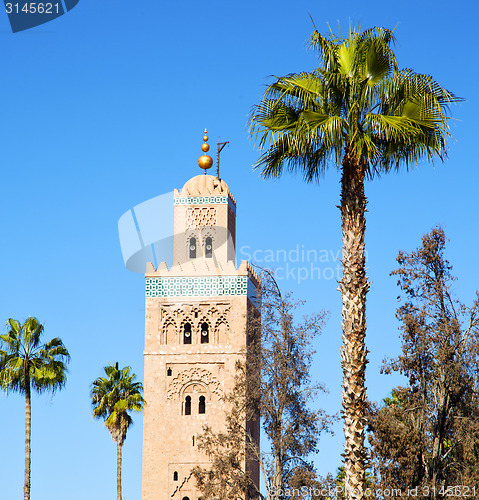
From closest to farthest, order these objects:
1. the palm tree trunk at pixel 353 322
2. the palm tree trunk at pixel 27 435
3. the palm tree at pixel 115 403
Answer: the palm tree trunk at pixel 353 322, the palm tree trunk at pixel 27 435, the palm tree at pixel 115 403

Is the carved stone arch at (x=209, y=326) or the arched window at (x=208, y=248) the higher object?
the arched window at (x=208, y=248)

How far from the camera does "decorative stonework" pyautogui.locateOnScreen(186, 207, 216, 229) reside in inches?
1756

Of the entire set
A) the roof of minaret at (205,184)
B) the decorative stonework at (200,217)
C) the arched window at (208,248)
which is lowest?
the arched window at (208,248)

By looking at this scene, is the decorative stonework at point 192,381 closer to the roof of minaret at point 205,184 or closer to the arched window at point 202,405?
the arched window at point 202,405

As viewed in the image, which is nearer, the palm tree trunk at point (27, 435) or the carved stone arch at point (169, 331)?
the palm tree trunk at point (27, 435)

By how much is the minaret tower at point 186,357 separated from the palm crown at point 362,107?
78.1ft

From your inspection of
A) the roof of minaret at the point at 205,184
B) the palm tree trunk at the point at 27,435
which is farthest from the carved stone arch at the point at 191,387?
the palm tree trunk at the point at 27,435

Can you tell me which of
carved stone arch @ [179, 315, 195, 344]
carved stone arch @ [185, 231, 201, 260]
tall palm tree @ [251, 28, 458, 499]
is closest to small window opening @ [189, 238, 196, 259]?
carved stone arch @ [185, 231, 201, 260]

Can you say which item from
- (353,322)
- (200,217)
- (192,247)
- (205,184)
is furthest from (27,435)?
(205,184)

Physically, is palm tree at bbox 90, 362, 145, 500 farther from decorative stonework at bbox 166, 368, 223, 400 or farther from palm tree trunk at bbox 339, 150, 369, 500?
palm tree trunk at bbox 339, 150, 369, 500

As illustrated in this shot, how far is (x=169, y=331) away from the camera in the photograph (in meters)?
42.0

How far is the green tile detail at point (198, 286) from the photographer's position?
42.1m

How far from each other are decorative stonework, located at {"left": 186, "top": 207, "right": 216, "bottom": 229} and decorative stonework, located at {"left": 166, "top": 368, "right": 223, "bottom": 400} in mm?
6895

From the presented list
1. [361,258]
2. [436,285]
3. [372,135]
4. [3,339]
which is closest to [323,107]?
[372,135]
